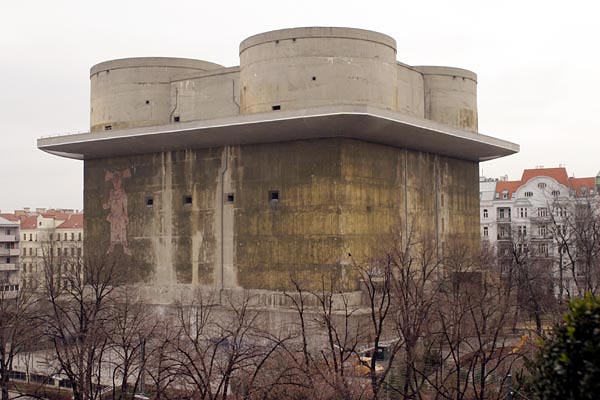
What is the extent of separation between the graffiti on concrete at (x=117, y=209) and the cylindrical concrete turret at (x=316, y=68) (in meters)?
7.37

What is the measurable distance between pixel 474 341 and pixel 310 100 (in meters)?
10.8

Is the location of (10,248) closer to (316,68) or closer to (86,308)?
(86,308)

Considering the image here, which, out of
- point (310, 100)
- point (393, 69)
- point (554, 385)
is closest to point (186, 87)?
point (310, 100)

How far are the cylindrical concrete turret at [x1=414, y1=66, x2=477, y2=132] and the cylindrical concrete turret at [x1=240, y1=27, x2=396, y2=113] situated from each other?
22.8 ft

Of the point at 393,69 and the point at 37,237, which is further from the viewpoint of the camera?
the point at 37,237

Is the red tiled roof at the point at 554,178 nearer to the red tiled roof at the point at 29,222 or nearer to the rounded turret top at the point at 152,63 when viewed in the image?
the rounded turret top at the point at 152,63

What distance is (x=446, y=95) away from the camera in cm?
3278

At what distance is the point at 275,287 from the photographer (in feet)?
84.0

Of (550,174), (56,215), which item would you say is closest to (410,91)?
(550,174)

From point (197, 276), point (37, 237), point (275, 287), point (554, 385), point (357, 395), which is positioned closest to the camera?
point (554, 385)

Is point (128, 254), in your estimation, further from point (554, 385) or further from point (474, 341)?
point (554, 385)

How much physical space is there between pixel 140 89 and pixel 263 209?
28.6 ft

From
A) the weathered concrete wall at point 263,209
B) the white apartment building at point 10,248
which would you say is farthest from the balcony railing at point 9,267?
the weathered concrete wall at point 263,209

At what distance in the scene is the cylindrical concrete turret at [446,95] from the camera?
32.6 meters
